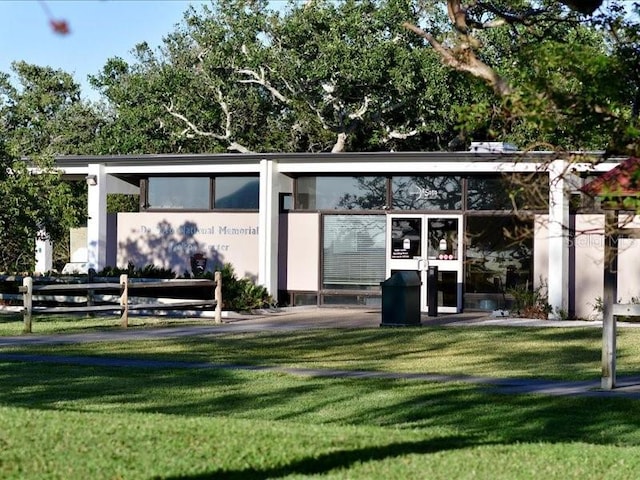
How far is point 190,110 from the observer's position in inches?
1935

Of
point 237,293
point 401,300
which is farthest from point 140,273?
point 401,300

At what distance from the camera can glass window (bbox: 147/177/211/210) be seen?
32.2 m

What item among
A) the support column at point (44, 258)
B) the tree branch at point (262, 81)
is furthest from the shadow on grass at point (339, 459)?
the tree branch at point (262, 81)

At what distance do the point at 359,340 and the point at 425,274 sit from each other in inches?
298

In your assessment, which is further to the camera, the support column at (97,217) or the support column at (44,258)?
the support column at (44,258)

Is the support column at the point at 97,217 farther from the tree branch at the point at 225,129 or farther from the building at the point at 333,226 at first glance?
the tree branch at the point at 225,129

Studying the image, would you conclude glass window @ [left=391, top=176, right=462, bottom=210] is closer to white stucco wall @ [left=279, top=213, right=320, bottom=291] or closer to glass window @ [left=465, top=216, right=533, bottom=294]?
glass window @ [left=465, top=216, right=533, bottom=294]

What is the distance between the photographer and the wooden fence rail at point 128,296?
23.4 meters

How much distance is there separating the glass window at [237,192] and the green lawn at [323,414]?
26.7 ft

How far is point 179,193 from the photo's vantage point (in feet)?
107

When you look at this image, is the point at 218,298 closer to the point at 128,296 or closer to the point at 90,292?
the point at 128,296

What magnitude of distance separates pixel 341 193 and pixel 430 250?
2788 millimetres

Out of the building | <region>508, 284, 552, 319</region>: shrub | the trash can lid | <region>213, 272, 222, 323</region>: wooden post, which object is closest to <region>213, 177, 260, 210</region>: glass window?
the building

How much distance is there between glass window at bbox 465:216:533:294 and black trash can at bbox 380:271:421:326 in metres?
4.36
